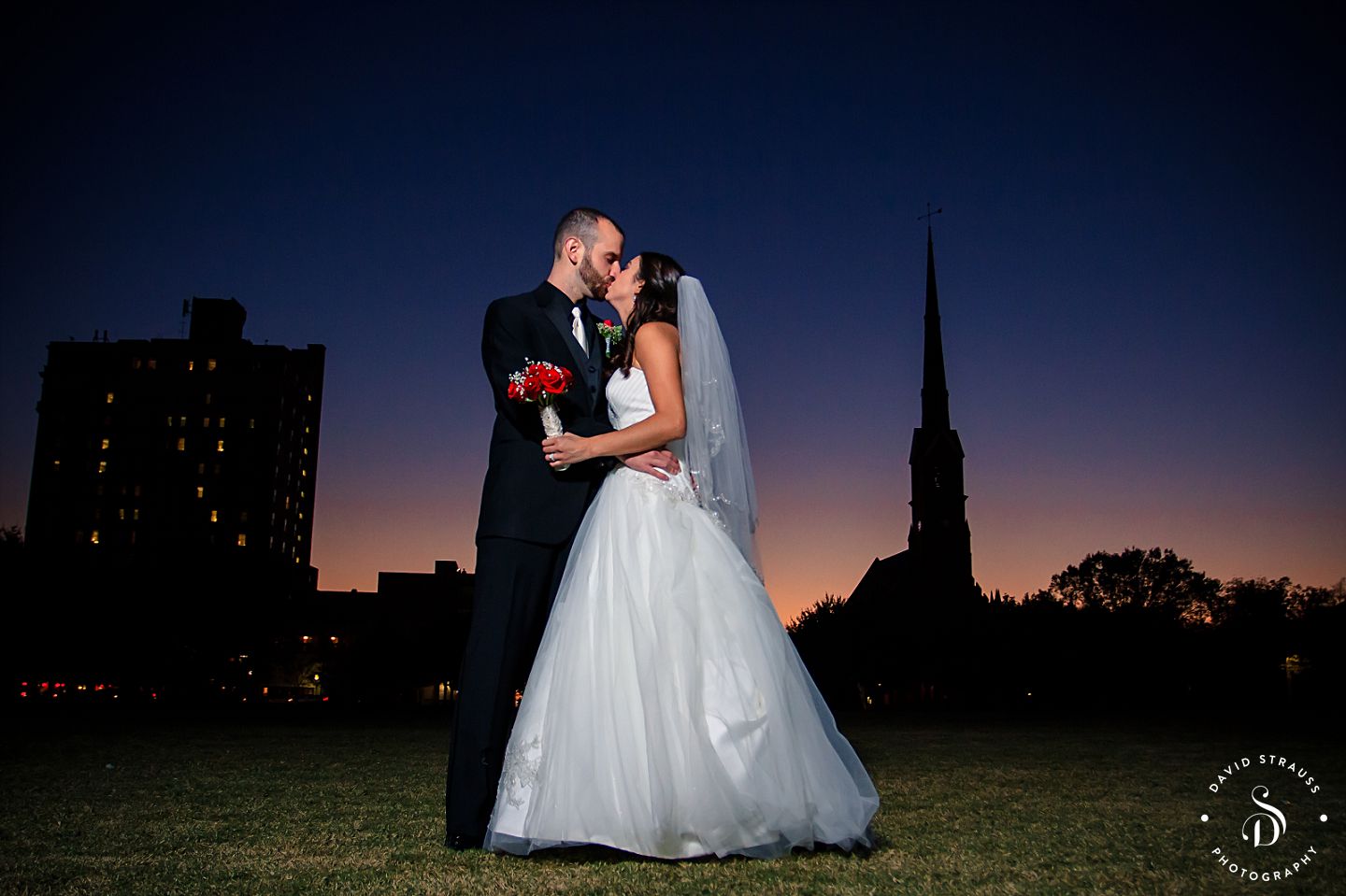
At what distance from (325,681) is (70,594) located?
74.0m

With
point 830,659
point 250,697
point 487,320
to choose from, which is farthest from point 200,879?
point 250,697

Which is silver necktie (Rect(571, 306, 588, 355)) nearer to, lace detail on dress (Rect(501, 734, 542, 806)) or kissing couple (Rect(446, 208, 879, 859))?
kissing couple (Rect(446, 208, 879, 859))

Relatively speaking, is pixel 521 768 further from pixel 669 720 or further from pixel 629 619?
pixel 629 619

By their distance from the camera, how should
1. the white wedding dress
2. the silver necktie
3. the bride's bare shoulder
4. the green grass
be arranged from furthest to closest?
the silver necktie < the bride's bare shoulder < the white wedding dress < the green grass

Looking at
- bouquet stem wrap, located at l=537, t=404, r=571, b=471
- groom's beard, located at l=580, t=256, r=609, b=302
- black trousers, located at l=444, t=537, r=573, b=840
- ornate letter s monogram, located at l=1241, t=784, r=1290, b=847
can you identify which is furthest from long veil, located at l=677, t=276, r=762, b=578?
ornate letter s monogram, located at l=1241, t=784, r=1290, b=847

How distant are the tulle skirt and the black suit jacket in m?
0.34

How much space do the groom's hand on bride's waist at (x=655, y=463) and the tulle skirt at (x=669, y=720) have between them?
7.7 inches

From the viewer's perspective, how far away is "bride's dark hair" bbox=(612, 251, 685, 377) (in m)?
5.76

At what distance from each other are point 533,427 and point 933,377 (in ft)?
350

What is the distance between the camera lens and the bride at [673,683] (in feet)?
15.4

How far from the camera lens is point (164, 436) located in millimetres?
145875

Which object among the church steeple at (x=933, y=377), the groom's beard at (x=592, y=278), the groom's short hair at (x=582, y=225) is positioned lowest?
the groom's beard at (x=592, y=278)

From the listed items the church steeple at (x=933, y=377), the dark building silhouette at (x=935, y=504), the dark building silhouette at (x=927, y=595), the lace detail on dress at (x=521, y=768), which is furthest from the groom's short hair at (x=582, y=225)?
the church steeple at (x=933, y=377)

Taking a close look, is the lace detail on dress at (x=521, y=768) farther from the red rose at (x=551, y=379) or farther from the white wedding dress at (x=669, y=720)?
the red rose at (x=551, y=379)
